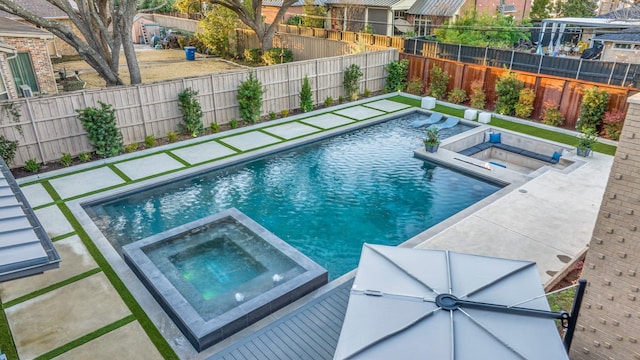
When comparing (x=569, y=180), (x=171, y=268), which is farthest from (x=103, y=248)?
(x=569, y=180)

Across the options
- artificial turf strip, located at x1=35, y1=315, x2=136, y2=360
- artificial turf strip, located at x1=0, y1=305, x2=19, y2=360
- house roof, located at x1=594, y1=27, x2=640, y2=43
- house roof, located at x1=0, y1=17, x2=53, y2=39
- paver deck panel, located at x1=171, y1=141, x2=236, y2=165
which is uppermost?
house roof, located at x1=0, y1=17, x2=53, y2=39

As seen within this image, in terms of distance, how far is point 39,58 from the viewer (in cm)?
2038

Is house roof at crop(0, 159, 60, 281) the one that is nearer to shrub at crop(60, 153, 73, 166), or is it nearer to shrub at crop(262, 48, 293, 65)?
shrub at crop(60, 153, 73, 166)

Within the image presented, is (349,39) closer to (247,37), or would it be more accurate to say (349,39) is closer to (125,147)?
(247,37)

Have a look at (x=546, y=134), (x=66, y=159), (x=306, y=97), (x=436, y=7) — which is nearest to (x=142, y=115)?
(x=66, y=159)

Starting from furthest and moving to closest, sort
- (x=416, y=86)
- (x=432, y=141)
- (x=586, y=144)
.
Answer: (x=416, y=86)
(x=432, y=141)
(x=586, y=144)

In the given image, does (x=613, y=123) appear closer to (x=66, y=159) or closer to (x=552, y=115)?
(x=552, y=115)

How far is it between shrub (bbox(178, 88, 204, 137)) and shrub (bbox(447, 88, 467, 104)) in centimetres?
1236

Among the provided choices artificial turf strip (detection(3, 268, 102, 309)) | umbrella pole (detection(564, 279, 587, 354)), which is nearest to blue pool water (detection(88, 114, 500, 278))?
artificial turf strip (detection(3, 268, 102, 309))

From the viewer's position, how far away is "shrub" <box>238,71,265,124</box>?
716 inches

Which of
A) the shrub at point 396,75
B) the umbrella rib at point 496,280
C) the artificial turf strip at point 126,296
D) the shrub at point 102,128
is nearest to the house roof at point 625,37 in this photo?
the shrub at point 396,75

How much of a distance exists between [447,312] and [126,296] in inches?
A: 262

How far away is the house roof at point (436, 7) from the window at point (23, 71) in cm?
2728

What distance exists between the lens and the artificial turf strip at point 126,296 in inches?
287
